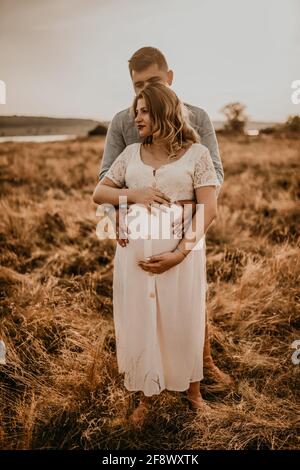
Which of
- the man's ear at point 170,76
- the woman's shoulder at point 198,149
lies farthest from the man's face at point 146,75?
the woman's shoulder at point 198,149

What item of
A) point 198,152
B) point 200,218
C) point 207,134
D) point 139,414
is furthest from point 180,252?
point 139,414

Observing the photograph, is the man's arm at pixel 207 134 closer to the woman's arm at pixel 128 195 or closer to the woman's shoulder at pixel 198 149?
the woman's shoulder at pixel 198 149

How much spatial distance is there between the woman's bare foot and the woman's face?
1528 mm

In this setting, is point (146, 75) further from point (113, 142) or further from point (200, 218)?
point (200, 218)

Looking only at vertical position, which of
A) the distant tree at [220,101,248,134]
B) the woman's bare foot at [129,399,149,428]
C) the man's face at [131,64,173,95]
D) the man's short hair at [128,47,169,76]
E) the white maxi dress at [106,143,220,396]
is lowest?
the woman's bare foot at [129,399,149,428]

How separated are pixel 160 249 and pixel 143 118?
66 centimetres

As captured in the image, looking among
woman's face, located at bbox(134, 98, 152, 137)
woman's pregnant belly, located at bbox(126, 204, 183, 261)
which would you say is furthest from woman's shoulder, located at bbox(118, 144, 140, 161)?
woman's pregnant belly, located at bbox(126, 204, 183, 261)

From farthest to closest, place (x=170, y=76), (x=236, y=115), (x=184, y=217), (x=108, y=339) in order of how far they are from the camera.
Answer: (x=236, y=115), (x=108, y=339), (x=170, y=76), (x=184, y=217)

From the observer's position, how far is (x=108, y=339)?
10.3 ft

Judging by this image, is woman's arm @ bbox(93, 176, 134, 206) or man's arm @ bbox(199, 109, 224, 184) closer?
woman's arm @ bbox(93, 176, 134, 206)

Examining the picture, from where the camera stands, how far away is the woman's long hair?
6.69 ft

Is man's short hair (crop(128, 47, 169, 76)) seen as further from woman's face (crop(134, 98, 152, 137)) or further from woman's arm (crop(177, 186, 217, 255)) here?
woman's arm (crop(177, 186, 217, 255))

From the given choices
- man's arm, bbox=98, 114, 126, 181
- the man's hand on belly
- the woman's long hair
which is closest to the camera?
the woman's long hair

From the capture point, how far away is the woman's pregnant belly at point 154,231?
2.14 m
